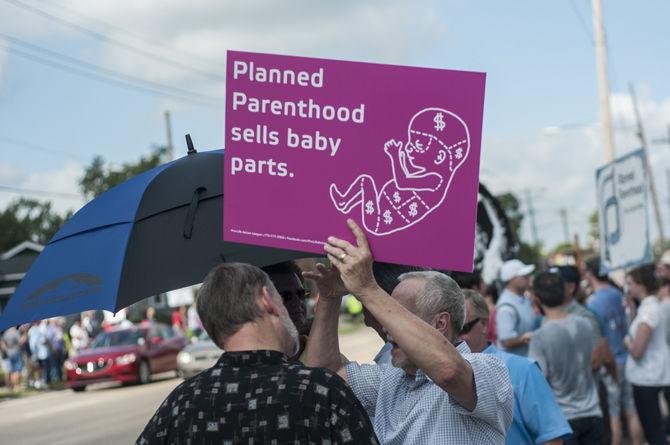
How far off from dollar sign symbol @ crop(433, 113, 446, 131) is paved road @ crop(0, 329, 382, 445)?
11.9m

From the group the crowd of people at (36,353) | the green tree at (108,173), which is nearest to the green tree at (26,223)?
the green tree at (108,173)

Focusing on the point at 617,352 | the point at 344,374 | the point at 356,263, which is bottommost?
the point at 617,352

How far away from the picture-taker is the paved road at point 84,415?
50.5 ft

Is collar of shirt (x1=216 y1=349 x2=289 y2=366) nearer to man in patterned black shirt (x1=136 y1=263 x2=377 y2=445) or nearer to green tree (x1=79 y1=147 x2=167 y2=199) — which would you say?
man in patterned black shirt (x1=136 y1=263 x2=377 y2=445)

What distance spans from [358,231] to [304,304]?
4.07ft

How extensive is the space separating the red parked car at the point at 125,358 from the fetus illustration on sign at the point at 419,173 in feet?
73.5

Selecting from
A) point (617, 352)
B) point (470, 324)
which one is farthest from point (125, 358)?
point (470, 324)

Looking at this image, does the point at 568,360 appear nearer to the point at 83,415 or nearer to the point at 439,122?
the point at 439,122

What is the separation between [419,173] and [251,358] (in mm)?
727

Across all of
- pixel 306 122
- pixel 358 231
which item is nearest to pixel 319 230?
pixel 358 231

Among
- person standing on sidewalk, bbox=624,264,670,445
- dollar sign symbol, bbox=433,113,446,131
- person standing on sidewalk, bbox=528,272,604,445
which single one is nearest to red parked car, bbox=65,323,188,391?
person standing on sidewalk, bbox=624,264,670,445

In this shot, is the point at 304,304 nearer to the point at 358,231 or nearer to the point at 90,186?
the point at 358,231

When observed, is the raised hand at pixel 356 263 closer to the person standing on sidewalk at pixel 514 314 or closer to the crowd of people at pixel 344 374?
the crowd of people at pixel 344 374

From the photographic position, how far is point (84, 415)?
→ 18891 mm
